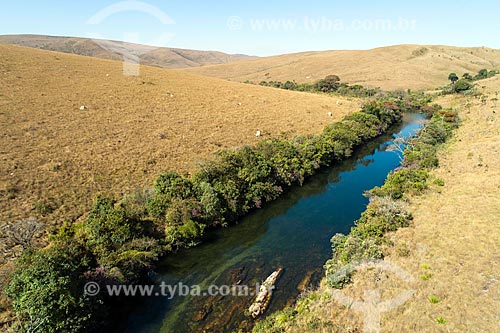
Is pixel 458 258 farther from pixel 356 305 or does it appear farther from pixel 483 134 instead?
pixel 483 134

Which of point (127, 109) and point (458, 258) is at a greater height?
point (127, 109)

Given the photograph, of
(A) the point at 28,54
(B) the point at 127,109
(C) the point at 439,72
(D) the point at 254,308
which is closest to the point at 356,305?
(D) the point at 254,308

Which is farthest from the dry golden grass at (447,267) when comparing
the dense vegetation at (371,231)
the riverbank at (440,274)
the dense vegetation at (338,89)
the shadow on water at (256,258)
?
the dense vegetation at (338,89)

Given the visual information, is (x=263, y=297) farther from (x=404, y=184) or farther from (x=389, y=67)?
(x=389, y=67)

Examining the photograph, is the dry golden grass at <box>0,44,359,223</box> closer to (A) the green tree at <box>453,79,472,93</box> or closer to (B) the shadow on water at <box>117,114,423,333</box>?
(B) the shadow on water at <box>117,114,423,333</box>

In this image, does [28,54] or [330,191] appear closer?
[330,191]

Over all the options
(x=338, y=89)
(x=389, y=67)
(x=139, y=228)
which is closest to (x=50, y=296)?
(x=139, y=228)

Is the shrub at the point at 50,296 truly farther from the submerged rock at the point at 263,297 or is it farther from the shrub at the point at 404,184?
the shrub at the point at 404,184

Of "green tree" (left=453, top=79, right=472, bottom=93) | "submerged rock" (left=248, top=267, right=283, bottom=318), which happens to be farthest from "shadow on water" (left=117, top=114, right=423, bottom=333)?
"green tree" (left=453, top=79, right=472, bottom=93)
